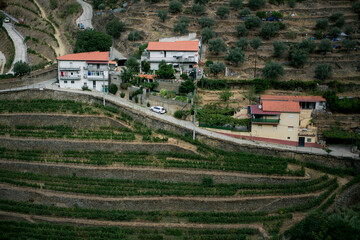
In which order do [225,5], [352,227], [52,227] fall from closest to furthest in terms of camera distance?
[352,227] < [52,227] < [225,5]

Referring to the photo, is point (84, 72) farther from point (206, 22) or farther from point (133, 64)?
point (206, 22)

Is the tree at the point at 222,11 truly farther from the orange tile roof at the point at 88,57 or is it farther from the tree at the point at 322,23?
the orange tile roof at the point at 88,57

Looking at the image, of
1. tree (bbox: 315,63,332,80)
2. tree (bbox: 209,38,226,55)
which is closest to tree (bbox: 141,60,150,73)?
tree (bbox: 209,38,226,55)

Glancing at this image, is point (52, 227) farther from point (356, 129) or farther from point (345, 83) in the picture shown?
point (345, 83)

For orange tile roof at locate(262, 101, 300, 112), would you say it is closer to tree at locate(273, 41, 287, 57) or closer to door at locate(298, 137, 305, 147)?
door at locate(298, 137, 305, 147)

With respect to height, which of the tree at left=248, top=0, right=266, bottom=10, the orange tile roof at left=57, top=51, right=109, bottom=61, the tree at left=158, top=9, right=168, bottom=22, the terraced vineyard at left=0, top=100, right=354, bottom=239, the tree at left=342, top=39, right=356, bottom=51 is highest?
the tree at left=248, top=0, right=266, bottom=10

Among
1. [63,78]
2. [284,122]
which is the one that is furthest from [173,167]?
[63,78]
